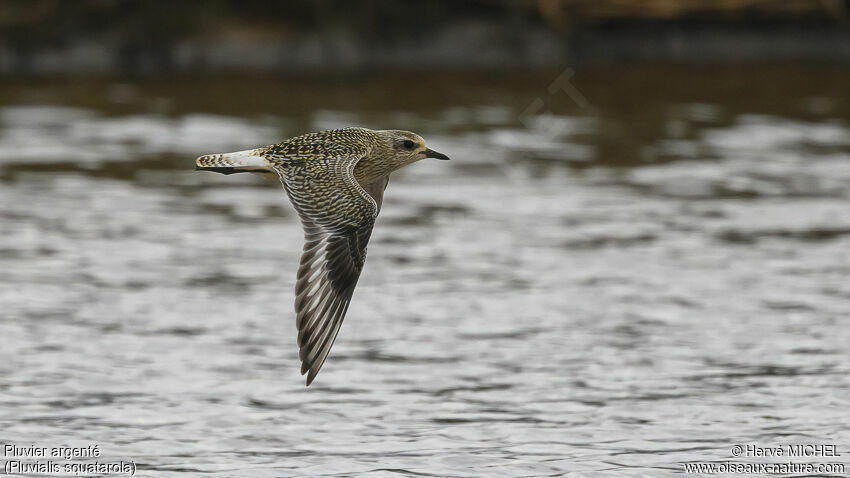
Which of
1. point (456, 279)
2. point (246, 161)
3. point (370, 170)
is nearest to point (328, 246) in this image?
point (246, 161)

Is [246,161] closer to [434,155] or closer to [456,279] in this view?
[434,155]

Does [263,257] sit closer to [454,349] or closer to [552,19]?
[454,349]

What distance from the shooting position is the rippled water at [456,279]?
10.0 meters

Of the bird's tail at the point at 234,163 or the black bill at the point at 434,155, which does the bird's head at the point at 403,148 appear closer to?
the black bill at the point at 434,155

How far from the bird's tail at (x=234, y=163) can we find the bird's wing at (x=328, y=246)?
0.18 meters

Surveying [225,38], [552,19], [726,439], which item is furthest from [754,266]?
[225,38]

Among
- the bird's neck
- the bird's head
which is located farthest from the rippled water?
the bird's head


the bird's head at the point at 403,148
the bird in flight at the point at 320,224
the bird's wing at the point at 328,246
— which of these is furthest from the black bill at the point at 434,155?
the bird's wing at the point at 328,246

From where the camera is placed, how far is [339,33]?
22438mm

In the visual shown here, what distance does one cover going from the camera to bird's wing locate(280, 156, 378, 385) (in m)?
8.74

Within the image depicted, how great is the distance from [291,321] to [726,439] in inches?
162

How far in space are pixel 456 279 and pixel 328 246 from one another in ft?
17.4

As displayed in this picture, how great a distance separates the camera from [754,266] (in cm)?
1443

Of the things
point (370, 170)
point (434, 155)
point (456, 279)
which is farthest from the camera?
point (456, 279)
